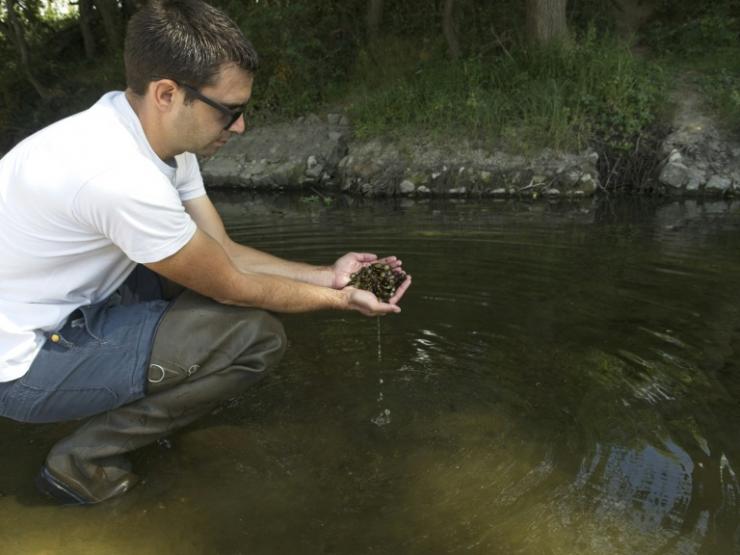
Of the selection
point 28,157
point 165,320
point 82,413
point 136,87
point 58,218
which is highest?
point 136,87

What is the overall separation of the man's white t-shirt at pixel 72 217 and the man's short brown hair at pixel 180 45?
0.17m

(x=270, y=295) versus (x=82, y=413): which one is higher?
(x=270, y=295)

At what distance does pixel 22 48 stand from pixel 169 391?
16359mm

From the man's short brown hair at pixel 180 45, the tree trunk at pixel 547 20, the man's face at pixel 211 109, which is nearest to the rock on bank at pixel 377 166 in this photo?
the tree trunk at pixel 547 20

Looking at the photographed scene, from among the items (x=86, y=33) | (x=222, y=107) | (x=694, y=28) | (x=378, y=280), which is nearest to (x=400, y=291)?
(x=378, y=280)

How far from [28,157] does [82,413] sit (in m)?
0.94

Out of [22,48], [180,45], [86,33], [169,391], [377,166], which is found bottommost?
[169,391]

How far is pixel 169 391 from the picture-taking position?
2.49 m

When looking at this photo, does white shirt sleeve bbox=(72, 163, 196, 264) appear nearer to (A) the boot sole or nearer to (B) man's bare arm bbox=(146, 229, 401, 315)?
(B) man's bare arm bbox=(146, 229, 401, 315)

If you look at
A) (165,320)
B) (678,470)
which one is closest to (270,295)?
(165,320)

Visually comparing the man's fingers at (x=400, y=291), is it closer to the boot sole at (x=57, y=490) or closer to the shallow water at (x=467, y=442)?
the shallow water at (x=467, y=442)

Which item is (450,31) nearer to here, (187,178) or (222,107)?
(187,178)

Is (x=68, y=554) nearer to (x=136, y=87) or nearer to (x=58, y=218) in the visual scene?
(x=58, y=218)

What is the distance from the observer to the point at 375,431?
2.90 m
